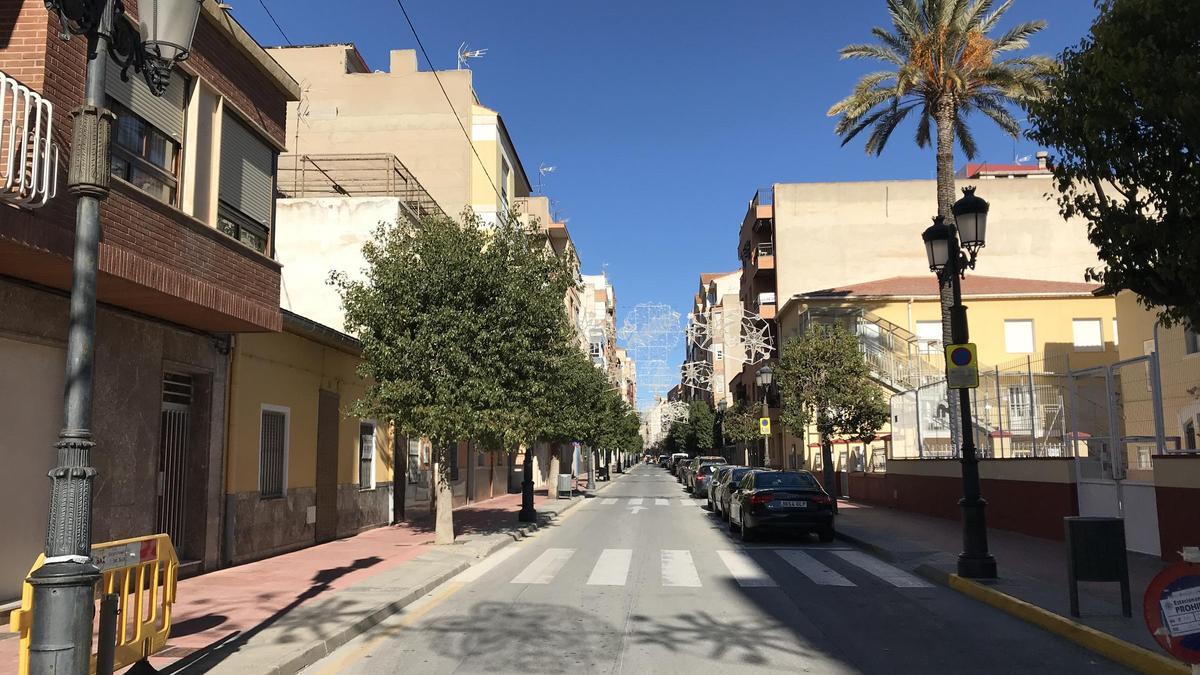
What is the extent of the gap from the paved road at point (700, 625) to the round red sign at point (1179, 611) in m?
1.15

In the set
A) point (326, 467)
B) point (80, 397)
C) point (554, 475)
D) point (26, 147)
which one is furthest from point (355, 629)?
point (554, 475)

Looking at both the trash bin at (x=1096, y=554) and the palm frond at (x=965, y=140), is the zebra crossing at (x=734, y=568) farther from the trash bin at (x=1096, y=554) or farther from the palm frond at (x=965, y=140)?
the palm frond at (x=965, y=140)

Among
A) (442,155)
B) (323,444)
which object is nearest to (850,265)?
(442,155)

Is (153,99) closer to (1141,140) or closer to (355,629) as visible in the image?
(355,629)

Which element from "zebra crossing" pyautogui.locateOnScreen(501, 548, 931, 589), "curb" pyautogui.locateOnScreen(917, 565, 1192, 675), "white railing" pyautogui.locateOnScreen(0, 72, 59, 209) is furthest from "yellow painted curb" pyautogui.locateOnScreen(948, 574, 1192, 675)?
"white railing" pyautogui.locateOnScreen(0, 72, 59, 209)

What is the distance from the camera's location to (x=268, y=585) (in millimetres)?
11227

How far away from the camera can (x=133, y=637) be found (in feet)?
19.7

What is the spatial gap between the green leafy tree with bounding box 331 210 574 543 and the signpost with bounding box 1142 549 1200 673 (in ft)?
36.0

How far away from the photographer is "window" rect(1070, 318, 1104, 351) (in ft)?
125

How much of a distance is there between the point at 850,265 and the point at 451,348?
3608cm

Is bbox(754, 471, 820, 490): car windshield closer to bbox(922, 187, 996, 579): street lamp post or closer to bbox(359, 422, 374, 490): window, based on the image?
bbox(922, 187, 996, 579): street lamp post

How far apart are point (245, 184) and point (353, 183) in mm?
14953

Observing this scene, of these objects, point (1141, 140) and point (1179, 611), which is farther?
point (1141, 140)

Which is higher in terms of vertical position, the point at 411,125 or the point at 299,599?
the point at 411,125
